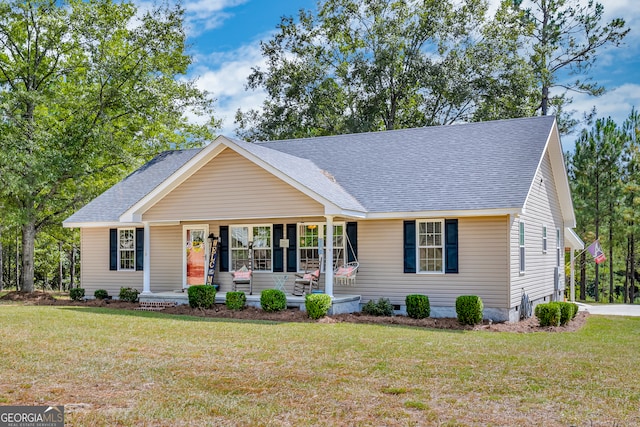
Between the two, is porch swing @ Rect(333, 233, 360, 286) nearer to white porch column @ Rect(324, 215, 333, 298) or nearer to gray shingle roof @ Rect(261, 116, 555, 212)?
white porch column @ Rect(324, 215, 333, 298)

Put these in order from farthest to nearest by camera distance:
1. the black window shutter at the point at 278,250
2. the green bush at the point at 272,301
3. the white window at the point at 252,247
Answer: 1. the white window at the point at 252,247
2. the black window shutter at the point at 278,250
3. the green bush at the point at 272,301

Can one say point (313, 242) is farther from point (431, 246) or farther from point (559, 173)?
point (559, 173)

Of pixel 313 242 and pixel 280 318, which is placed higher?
pixel 313 242

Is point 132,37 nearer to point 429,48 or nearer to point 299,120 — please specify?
point 299,120

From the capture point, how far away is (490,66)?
30750 mm

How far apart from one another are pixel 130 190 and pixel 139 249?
8.94ft

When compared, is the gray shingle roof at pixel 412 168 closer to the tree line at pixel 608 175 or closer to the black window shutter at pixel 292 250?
the black window shutter at pixel 292 250

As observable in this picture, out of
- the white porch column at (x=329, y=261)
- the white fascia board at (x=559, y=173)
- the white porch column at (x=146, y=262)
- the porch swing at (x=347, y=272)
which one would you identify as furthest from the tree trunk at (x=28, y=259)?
the white fascia board at (x=559, y=173)

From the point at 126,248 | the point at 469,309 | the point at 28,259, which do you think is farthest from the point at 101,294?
the point at 469,309

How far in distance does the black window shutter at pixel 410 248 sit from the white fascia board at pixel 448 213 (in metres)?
0.46

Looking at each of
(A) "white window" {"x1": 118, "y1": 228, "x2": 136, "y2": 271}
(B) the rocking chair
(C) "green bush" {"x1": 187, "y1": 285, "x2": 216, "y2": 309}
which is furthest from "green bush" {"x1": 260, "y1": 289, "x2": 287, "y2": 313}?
(A) "white window" {"x1": 118, "y1": 228, "x2": 136, "y2": 271}

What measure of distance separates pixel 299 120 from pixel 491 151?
694 inches

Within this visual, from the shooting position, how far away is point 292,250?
57.2 ft

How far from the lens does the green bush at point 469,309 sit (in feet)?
46.2
